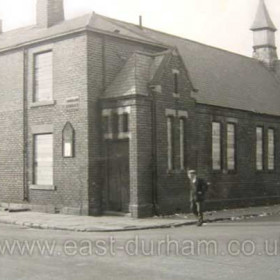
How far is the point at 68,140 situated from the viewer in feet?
68.4

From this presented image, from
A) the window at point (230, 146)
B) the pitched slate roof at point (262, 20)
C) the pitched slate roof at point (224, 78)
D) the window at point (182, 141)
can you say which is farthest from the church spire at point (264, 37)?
→ the window at point (182, 141)

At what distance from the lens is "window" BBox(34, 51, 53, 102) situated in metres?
21.9

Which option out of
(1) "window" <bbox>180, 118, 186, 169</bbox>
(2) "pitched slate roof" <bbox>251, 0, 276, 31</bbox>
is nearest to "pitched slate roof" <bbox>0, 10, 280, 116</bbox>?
(1) "window" <bbox>180, 118, 186, 169</bbox>

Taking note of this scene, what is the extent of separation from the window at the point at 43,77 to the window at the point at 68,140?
1.63 meters

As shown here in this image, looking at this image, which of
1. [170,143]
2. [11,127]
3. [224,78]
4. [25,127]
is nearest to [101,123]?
[170,143]

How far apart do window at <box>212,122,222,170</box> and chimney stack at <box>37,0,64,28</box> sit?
8.29m

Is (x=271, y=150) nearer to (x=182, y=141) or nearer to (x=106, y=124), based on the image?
(x=182, y=141)

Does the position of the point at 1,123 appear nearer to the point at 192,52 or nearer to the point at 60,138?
the point at 60,138

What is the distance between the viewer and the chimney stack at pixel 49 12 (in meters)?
23.6

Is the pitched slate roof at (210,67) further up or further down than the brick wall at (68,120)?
further up

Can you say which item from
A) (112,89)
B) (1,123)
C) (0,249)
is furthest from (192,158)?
(0,249)

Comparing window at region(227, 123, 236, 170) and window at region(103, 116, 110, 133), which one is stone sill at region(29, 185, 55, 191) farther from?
window at region(227, 123, 236, 170)

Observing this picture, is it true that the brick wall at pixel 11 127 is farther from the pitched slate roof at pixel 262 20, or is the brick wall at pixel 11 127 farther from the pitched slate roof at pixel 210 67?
the pitched slate roof at pixel 262 20

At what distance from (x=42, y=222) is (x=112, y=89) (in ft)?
19.1
